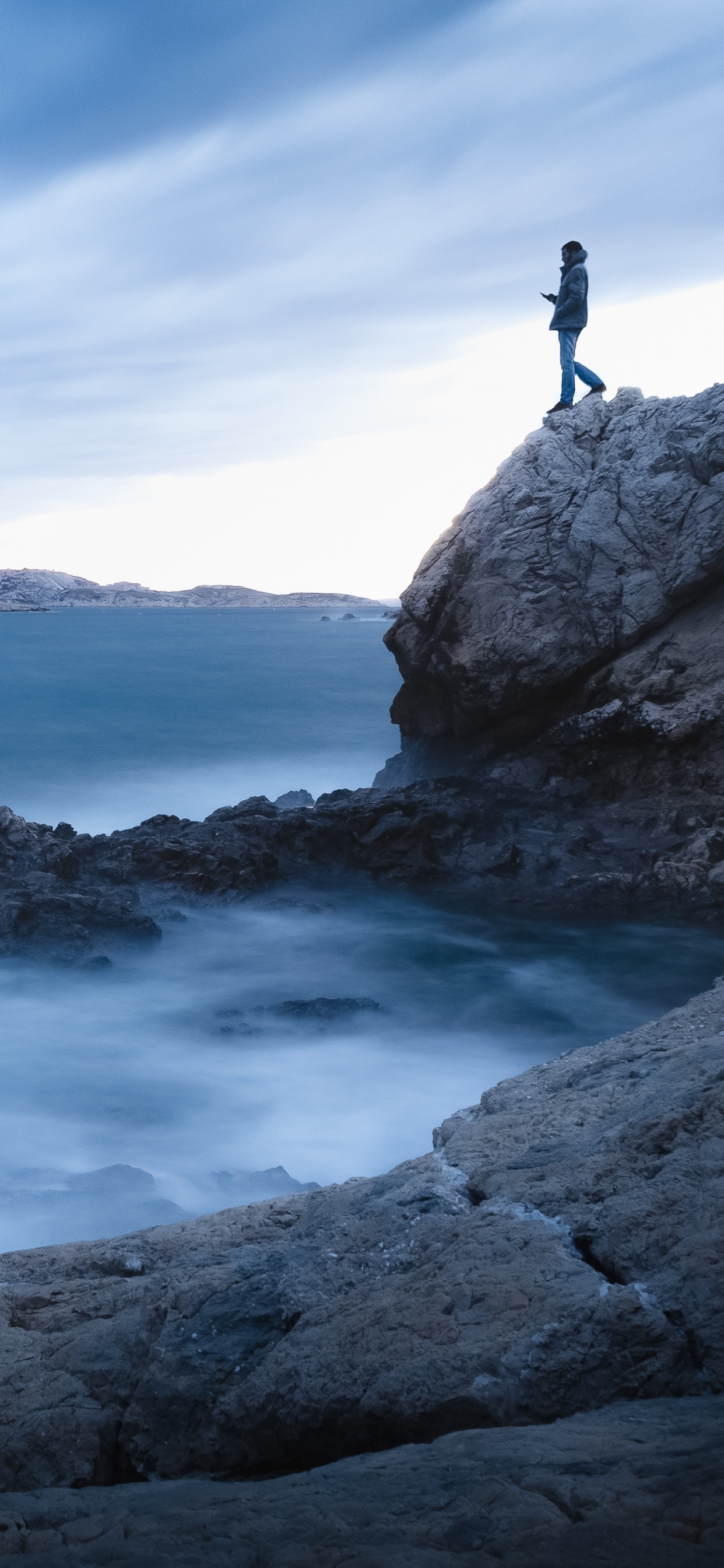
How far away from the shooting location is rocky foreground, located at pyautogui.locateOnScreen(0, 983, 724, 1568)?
6.87ft

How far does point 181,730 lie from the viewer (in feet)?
74.9

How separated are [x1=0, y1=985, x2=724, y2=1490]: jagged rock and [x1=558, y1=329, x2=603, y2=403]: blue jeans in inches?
442

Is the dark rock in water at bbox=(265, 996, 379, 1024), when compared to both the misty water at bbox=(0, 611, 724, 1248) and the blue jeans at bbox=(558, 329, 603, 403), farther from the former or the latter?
the blue jeans at bbox=(558, 329, 603, 403)

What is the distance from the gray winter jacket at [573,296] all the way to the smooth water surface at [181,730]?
913 cm

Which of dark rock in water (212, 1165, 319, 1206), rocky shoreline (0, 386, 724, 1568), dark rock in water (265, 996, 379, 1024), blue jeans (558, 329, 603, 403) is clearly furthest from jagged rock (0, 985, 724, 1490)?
blue jeans (558, 329, 603, 403)

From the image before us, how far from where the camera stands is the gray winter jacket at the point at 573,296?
12891mm

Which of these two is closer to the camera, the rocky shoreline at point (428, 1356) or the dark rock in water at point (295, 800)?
the rocky shoreline at point (428, 1356)

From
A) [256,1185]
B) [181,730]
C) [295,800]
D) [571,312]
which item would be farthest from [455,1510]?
[181,730]

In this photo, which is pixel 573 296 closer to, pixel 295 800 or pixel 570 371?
pixel 570 371

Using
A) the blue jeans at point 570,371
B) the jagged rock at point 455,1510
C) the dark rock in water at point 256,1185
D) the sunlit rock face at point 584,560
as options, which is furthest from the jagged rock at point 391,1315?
the blue jeans at point 570,371

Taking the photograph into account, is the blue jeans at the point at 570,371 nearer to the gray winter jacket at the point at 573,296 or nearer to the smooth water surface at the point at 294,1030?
the gray winter jacket at the point at 573,296

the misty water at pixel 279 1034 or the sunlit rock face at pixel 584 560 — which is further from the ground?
the sunlit rock face at pixel 584 560

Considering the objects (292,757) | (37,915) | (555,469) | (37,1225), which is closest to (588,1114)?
(37,1225)

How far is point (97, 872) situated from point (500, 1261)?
9.23 meters
